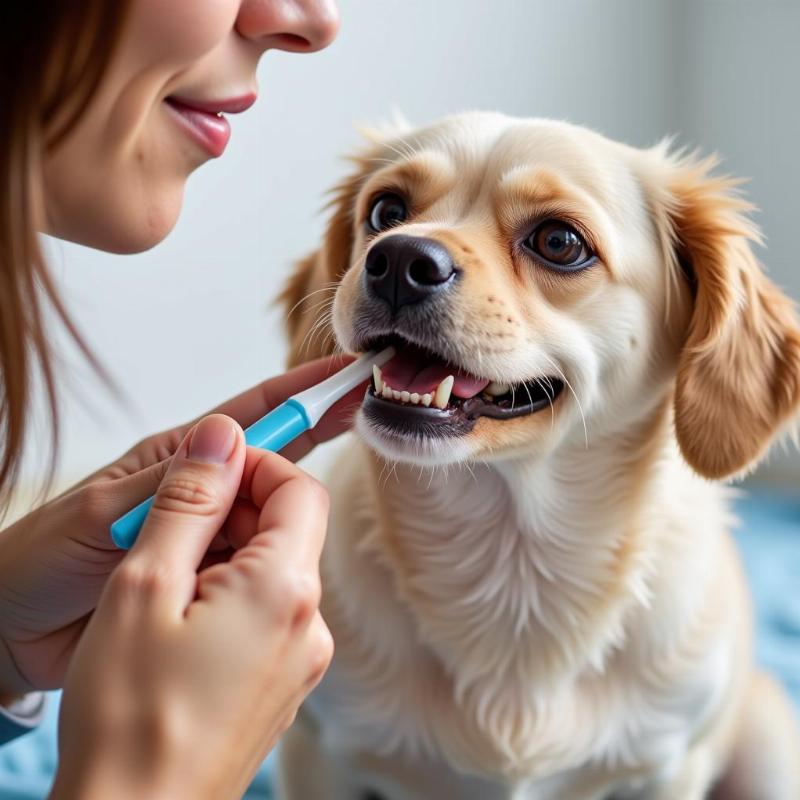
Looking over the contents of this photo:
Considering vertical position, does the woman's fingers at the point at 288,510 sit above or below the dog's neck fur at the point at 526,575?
above

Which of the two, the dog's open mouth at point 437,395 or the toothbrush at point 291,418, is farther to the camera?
the dog's open mouth at point 437,395

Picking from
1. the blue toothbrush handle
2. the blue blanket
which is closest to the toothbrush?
the blue toothbrush handle

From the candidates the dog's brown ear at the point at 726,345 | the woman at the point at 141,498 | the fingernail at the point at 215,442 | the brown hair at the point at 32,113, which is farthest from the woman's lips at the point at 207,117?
the dog's brown ear at the point at 726,345

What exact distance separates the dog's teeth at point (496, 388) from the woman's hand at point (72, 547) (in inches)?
5.2

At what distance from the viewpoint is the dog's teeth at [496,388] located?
2.98ft

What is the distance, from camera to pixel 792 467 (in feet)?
7.54

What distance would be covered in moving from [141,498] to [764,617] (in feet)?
4.09

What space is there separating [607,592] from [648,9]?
5.06 ft

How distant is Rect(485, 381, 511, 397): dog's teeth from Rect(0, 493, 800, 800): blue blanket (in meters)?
0.78

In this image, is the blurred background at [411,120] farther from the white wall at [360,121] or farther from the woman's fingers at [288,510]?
the woman's fingers at [288,510]

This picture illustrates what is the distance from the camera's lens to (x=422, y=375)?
0.92 meters

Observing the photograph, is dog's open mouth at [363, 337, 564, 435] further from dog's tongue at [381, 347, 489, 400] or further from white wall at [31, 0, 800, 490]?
white wall at [31, 0, 800, 490]

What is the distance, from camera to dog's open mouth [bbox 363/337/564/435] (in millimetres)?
883

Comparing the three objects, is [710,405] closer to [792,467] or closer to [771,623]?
[771,623]
